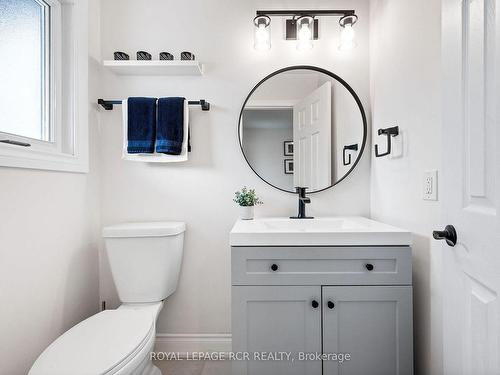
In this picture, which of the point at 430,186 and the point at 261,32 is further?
the point at 261,32

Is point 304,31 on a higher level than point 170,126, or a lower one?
higher

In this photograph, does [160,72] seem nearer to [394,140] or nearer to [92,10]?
[92,10]

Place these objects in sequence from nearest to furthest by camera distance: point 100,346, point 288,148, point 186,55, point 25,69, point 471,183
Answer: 1. point 471,183
2. point 100,346
3. point 25,69
4. point 186,55
5. point 288,148

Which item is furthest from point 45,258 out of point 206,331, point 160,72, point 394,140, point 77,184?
point 394,140

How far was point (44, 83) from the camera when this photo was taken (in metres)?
1.48

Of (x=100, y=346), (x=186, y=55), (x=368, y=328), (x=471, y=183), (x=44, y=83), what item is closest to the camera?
(x=471, y=183)

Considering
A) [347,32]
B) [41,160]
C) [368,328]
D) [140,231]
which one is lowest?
[368,328]

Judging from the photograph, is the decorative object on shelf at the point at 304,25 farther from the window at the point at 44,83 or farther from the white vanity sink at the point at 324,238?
the white vanity sink at the point at 324,238

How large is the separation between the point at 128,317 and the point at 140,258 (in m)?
0.34

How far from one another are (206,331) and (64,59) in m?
1.80

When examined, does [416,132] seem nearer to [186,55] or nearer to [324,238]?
[324,238]

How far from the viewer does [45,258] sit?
1.34 m

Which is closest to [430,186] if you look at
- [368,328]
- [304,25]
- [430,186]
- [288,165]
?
[430,186]

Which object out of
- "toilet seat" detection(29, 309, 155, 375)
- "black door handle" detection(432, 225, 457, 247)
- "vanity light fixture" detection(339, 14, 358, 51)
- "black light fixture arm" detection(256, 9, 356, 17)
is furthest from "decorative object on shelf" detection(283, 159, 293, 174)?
"toilet seat" detection(29, 309, 155, 375)
